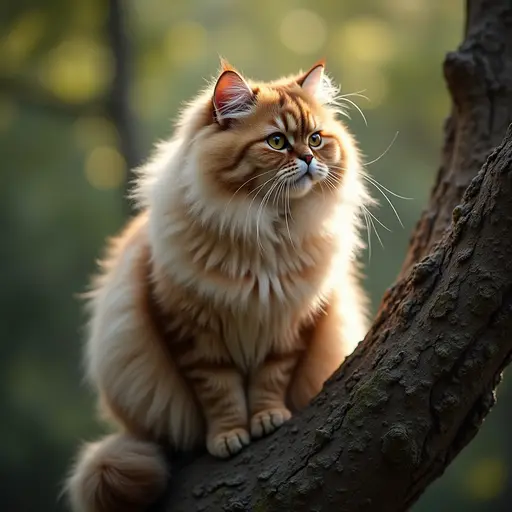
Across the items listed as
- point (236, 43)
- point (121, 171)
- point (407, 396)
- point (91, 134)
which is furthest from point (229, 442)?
point (236, 43)

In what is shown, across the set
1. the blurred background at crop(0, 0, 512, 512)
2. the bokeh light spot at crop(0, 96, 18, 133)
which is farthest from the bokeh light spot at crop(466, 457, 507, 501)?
the bokeh light spot at crop(0, 96, 18, 133)

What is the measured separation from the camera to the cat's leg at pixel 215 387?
195 cm

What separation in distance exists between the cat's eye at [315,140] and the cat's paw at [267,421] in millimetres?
701

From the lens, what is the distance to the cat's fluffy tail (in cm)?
186

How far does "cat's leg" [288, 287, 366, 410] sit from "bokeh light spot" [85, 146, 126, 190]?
2434mm

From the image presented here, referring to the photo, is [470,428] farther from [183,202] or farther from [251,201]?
[183,202]

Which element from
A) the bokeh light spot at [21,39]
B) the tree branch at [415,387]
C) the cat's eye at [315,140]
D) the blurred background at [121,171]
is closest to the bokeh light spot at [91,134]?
the blurred background at [121,171]

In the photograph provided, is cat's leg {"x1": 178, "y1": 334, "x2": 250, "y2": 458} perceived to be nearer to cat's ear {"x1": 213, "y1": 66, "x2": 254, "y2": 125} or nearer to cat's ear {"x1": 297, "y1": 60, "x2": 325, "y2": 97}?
cat's ear {"x1": 213, "y1": 66, "x2": 254, "y2": 125}

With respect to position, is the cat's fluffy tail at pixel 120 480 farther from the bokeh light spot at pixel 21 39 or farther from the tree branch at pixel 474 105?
the bokeh light spot at pixel 21 39

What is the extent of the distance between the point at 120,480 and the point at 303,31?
131 inches

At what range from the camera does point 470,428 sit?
5.50ft

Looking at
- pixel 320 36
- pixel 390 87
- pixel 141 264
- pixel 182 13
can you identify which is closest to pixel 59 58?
pixel 182 13

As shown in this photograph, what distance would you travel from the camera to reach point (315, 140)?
196 centimetres

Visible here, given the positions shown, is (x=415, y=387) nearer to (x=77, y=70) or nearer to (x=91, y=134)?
(x=77, y=70)
